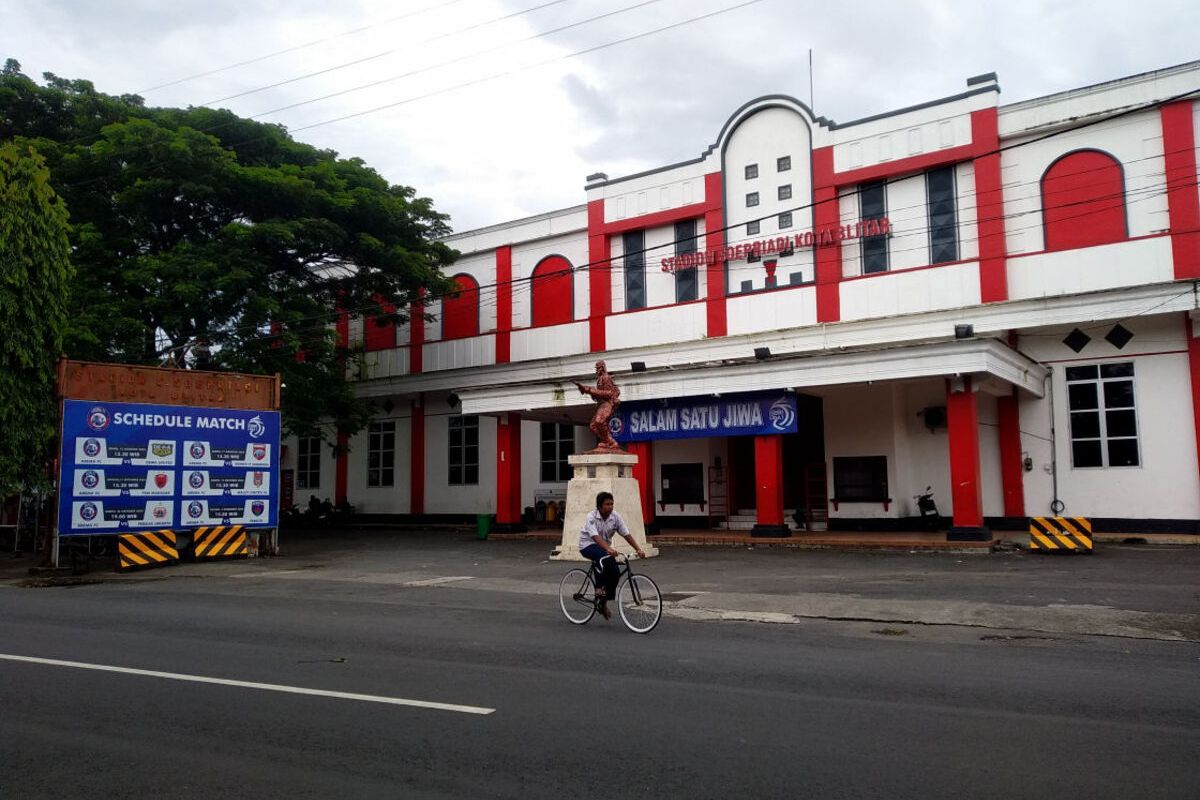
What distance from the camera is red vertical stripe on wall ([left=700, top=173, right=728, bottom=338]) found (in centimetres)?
2592

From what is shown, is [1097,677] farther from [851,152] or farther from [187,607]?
[851,152]

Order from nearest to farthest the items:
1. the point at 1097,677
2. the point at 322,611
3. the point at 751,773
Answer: the point at 751,773, the point at 1097,677, the point at 322,611

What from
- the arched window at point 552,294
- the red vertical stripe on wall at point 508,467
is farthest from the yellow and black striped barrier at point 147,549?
the arched window at point 552,294

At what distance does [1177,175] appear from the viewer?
20.1 meters

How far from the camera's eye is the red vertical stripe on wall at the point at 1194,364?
19.7 metres

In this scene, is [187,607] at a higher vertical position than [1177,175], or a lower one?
lower

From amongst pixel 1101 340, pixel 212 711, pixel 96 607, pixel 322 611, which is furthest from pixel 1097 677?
pixel 1101 340

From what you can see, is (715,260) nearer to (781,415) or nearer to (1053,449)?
(781,415)

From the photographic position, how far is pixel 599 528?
1045 centimetres

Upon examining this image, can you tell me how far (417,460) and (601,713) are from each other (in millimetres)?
27582

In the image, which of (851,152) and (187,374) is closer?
(187,374)

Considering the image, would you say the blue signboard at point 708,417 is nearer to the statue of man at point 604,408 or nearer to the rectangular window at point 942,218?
the statue of man at point 604,408

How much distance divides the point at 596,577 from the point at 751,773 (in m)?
5.40

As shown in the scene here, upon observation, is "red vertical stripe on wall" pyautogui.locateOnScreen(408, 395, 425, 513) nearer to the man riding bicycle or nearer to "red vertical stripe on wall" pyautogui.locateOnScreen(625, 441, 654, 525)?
"red vertical stripe on wall" pyautogui.locateOnScreen(625, 441, 654, 525)
